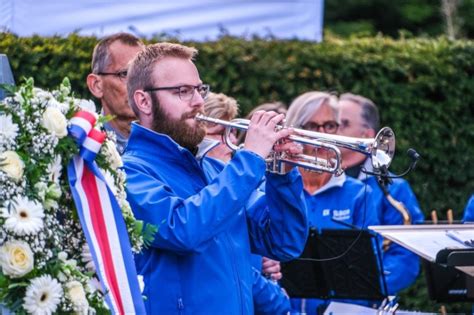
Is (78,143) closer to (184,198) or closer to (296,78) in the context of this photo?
(184,198)

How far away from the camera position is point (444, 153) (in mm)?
10391

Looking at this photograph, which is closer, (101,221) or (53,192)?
(53,192)

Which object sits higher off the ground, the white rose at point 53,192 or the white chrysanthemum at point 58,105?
the white chrysanthemum at point 58,105

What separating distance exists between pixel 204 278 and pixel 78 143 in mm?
1060

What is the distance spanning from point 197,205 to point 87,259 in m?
0.71

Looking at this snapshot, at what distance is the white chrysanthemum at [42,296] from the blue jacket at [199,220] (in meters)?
0.90

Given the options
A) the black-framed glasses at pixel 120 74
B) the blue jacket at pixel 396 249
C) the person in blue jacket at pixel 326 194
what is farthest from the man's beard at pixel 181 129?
the blue jacket at pixel 396 249

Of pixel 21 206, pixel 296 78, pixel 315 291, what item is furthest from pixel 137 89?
pixel 296 78

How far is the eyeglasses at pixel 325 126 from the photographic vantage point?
7656 millimetres

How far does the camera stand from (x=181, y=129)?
5348 millimetres

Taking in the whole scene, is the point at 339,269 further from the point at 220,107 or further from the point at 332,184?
the point at 220,107

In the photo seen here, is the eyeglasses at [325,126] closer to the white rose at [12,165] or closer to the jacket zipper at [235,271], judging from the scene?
the jacket zipper at [235,271]

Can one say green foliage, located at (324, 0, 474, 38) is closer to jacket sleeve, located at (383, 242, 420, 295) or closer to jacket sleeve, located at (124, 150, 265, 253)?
jacket sleeve, located at (383, 242, 420, 295)

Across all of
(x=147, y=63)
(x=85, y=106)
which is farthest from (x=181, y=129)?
(x=85, y=106)
